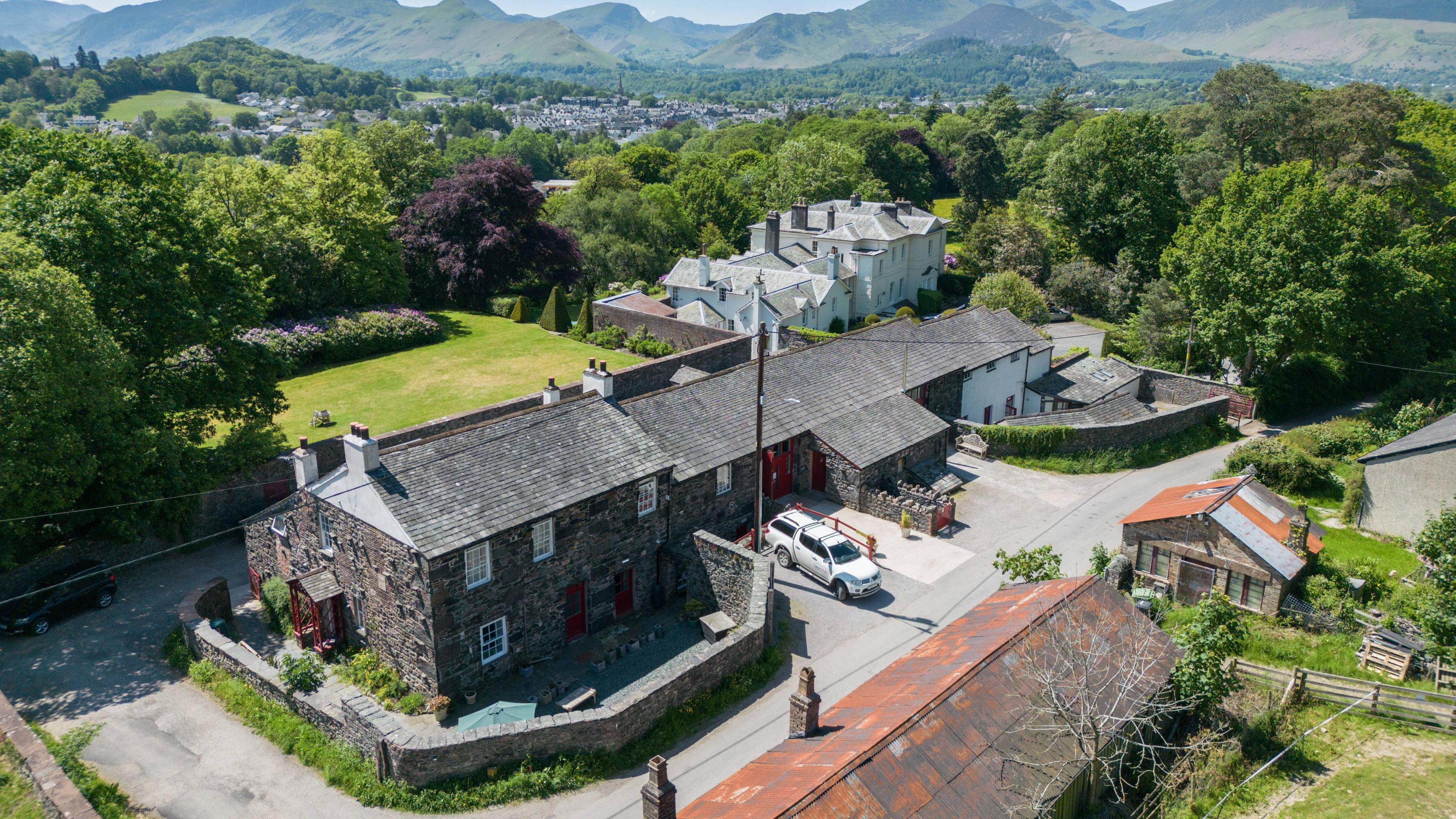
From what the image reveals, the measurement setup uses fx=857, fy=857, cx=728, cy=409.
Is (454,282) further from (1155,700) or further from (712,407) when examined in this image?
(1155,700)

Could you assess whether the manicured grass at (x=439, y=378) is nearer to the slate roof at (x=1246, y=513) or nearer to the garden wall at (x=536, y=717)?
the garden wall at (x=536, y=717)

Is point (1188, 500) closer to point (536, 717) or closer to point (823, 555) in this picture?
point (823, 555)

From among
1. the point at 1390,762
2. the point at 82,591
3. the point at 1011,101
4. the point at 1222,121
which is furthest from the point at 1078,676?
the point at 1011,101

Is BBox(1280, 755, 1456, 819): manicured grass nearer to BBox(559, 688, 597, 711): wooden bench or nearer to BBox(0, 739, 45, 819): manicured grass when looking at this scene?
BBox(559, 688, 597, 711): wooden bench

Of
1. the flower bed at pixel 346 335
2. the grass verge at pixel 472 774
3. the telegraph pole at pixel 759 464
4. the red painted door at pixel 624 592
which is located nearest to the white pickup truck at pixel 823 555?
the telegraph pole at pixel 759 464

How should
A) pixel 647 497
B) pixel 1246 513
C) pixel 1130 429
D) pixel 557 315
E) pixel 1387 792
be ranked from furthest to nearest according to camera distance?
pixel 557 315, pixel 1130 429, pixel 1246 513, pixel 647 497, pixel 1387 792

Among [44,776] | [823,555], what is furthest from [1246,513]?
[44,776]

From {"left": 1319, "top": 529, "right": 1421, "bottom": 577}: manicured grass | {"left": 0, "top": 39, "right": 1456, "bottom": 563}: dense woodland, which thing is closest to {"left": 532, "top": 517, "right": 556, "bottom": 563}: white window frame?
{"left": 0, "top": 39, "right": 1456, "bottom": 563}: dense woodland
